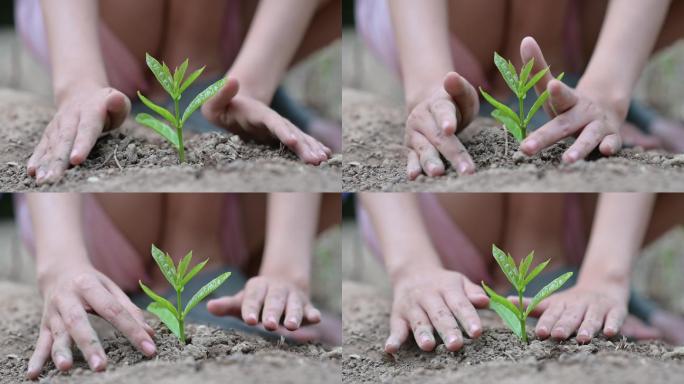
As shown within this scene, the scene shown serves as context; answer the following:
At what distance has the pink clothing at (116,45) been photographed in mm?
1455

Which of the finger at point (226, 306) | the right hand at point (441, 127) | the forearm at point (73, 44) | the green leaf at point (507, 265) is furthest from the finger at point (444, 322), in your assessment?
the forearm at point (73, 44)

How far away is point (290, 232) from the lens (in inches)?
55.6

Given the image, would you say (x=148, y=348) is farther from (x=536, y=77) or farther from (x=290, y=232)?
(x=536, y=77)

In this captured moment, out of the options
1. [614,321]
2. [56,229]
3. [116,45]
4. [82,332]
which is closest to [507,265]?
[614,321]

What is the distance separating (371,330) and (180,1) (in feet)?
2.33

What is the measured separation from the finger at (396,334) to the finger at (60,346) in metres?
0.47

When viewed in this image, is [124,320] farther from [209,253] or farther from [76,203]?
[209,253]

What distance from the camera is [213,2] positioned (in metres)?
1.47

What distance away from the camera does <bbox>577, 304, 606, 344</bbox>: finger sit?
1104 mm

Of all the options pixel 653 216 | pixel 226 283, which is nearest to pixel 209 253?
pixel 226 283

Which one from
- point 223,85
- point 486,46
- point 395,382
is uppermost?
point 486,46

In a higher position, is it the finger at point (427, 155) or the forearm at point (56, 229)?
the finger at point (427, 155)

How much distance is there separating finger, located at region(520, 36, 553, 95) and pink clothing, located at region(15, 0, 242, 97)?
2.11 ft

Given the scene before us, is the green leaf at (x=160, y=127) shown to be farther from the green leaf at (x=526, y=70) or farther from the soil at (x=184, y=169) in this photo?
the green leaf at (x=526, y=70)
